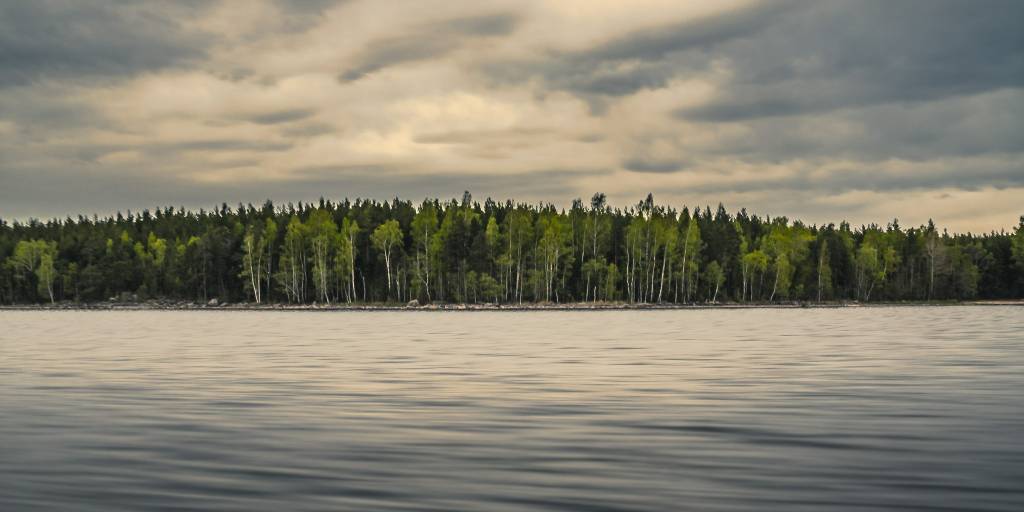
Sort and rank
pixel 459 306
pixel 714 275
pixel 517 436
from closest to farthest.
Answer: pixel 517 436 < pixel 459 306 < pixel 714 275

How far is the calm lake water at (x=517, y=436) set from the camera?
10.3 m

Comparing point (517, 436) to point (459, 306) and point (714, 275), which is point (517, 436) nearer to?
point (459, 306)

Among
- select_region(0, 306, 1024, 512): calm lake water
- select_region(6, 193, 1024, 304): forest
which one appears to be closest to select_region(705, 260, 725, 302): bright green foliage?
select_region(6, 193, 1024, 304): forest

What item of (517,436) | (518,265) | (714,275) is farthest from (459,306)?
(517,436)

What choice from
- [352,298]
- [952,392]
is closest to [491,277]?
[352,298]

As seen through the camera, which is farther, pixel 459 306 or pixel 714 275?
pixel 714 275

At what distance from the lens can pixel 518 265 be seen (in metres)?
153

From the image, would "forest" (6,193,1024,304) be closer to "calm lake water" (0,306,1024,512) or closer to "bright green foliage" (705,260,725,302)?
"bright green foliage" (705,260,725,302)

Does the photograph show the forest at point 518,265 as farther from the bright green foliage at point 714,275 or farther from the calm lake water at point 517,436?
the calm lake water at point 517,436

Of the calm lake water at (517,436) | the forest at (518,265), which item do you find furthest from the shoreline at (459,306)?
the calm lake water at (517,436)

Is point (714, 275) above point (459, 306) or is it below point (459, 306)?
above

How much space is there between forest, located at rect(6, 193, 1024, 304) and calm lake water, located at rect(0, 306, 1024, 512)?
12617cm

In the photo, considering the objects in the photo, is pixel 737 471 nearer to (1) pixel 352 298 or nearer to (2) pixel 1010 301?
(1) pixel 352 298

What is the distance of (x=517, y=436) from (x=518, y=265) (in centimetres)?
13854
